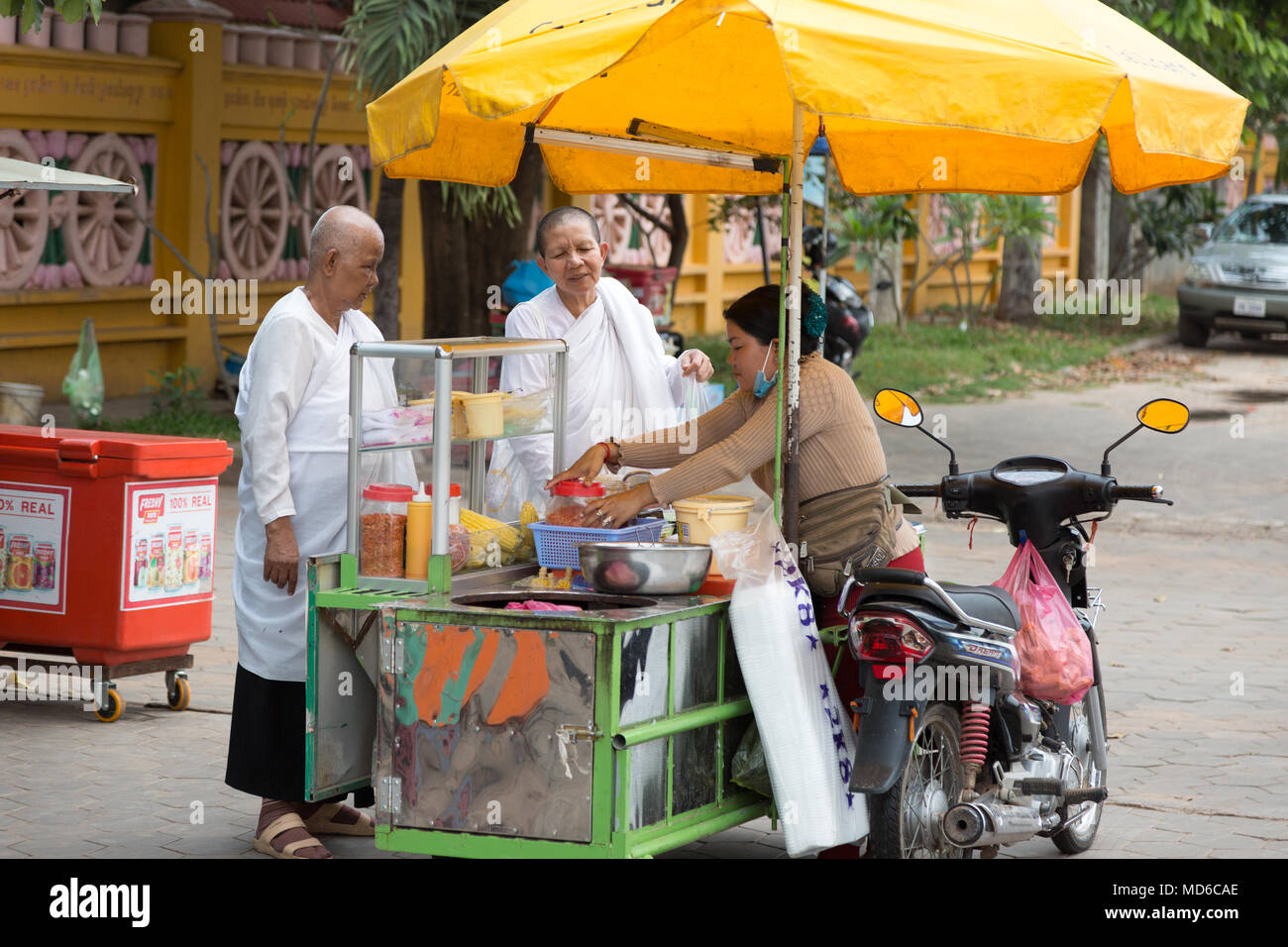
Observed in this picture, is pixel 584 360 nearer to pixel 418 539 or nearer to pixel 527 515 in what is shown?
pixel 527 515

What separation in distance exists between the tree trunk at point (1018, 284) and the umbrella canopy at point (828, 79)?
17961 millimetres

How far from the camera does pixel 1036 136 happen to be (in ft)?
13.0

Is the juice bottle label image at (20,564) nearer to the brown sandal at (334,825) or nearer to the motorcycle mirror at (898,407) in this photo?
the brown sandal at (334,825)

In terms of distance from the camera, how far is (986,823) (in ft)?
14.3

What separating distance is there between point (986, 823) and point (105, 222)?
11163 mm

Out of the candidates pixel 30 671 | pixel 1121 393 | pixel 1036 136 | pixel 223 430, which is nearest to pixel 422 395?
pixel 1036 136

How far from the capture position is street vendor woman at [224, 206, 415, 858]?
15.5 ft

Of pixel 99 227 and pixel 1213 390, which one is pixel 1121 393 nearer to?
pixel 1213 390

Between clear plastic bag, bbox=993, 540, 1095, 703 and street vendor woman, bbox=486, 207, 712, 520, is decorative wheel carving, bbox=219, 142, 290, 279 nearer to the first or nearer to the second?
street vendor woman, bbox=486, 207, 712, 520

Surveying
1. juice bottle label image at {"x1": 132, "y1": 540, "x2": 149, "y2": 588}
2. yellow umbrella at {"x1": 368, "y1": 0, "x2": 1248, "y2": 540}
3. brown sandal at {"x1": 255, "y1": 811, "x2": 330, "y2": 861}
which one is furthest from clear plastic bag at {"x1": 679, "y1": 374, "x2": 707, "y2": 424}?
juice bottle label image at {"x1": 132, "y1": 540, "x2": 149, "y2": 588}

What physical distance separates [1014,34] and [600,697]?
1.82m

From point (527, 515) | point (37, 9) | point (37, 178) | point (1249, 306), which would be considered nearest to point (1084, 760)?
point (527, 515)

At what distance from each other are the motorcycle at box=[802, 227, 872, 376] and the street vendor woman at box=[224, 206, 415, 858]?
27.0ft

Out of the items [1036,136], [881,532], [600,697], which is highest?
[1036,136]
